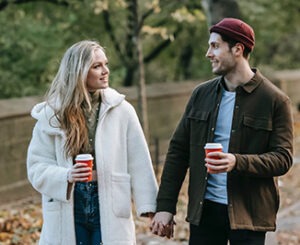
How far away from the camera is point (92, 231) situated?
434 centimetres

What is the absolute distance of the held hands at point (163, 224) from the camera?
432 cm

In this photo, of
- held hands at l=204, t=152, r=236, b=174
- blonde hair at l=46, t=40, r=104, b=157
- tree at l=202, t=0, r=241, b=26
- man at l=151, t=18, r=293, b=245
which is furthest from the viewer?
tree at l=202, t=0, r=241, b=26

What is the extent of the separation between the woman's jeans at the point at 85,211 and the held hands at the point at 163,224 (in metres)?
0.34

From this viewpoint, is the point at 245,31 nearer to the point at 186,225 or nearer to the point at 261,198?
the point at 261,198

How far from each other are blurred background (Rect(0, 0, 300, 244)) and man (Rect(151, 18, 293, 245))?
161 inches

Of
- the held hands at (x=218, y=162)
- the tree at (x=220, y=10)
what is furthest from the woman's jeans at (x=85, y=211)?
the tree at (x=220, y=10)

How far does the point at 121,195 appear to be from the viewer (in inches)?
170

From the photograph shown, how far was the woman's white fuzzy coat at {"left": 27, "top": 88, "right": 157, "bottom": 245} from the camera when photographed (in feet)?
13.9

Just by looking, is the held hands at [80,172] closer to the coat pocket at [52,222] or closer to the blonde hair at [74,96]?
the blonde hair at [74,96]

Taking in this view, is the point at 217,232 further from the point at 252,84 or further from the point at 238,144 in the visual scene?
Answer: the point at 252,84

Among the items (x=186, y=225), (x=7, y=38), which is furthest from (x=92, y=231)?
(x=7, y=38)

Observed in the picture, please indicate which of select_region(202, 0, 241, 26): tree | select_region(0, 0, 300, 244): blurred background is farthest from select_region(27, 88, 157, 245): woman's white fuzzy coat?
select_region(202, 0, 241, 26): tree

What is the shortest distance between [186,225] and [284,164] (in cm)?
498

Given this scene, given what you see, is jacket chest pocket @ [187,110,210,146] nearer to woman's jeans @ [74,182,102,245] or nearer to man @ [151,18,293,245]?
man @ [151,18,293,245]
